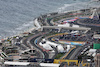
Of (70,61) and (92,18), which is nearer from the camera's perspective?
(70,61)

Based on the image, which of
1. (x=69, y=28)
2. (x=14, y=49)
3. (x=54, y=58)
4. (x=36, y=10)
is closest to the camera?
(x=54, y=58)

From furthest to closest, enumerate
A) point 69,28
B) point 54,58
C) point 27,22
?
point 27,22
point 69,28
point 54,58

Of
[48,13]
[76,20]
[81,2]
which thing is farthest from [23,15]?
[81,2]

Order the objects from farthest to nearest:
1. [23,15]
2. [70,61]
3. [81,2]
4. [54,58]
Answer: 1. [81,2]
2. [23,15]
3. [54,58]
4. [70,61]

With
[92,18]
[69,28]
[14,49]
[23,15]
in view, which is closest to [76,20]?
[92,18]

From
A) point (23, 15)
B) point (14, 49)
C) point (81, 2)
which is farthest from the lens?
point (81, 2)

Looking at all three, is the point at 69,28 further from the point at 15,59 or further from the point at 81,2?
the point at 81,2

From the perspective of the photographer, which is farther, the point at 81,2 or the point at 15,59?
the point at 81,2

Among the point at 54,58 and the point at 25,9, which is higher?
the point at 25,9

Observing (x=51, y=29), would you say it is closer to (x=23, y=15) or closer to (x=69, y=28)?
A: (x=69, y=28)
